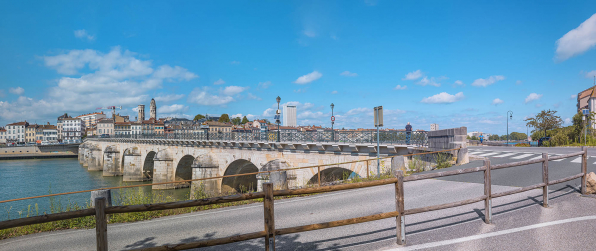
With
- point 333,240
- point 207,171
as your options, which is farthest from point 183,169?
point 333,240

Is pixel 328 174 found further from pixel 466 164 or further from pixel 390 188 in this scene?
pixel 390 188

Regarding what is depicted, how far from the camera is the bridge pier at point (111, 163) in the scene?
51.4 metres

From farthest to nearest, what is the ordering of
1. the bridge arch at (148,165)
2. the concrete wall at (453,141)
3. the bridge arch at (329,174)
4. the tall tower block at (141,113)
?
the tall tower block at (141,113) → the bridge arch at (148,165) → the bridge arch at (329,174) → the concrete wall at (453,141)

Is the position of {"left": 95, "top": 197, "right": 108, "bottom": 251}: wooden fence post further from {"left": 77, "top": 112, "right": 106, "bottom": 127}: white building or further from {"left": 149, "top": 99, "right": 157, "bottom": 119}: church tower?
{"left": 77, "top": 112, "right": 106, "bottom": 127}: white building

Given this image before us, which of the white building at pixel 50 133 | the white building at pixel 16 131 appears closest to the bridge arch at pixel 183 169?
the white building at pixel 50 133

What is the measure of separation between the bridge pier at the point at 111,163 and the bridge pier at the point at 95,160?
341 inches

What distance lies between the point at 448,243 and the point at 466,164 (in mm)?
9950

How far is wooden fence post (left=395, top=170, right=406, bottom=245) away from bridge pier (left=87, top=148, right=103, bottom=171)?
220 feet

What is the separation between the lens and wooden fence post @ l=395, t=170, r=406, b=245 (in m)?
4.32

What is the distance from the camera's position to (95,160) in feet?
195

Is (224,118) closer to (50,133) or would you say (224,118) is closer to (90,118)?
(90,118)

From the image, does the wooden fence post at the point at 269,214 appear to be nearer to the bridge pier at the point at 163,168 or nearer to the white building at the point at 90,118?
the bridge pier at the point at 163,168

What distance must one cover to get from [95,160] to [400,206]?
224 ft

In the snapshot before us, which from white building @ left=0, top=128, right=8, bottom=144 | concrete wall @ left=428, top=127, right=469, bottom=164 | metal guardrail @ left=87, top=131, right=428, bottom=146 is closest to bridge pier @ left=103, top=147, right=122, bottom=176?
metal guardrail @ left=87, top=131, right=428, bottom=146
